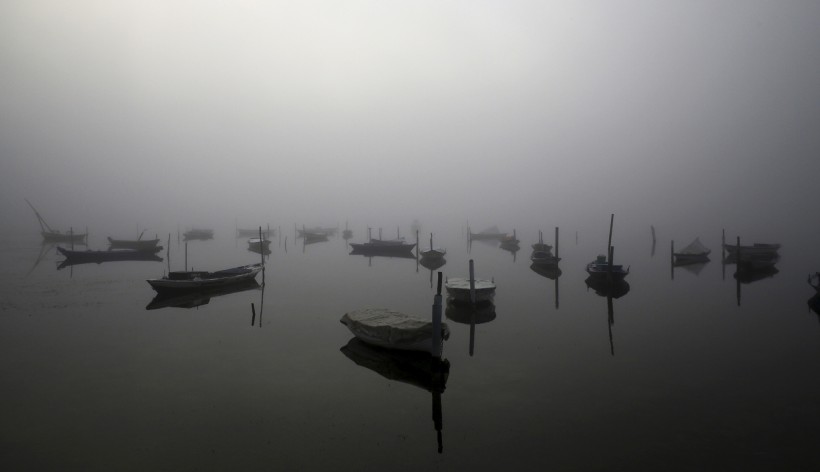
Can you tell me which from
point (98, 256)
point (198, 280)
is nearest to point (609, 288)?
point (198, 280)

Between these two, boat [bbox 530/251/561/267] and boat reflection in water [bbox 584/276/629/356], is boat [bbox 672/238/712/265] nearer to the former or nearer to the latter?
boat [bbox 530/251/561/267]

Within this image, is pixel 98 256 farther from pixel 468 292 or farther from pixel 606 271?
pixel 606 271

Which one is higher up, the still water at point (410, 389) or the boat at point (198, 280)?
the boat at point (198, 280)

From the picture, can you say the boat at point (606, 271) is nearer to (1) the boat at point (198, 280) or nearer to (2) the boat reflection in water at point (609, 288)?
(2) the boat reflection in water at point (609, 288)

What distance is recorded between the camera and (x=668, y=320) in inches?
863

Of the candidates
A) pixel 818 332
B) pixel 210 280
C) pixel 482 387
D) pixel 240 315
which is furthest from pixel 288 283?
pixel 818 332

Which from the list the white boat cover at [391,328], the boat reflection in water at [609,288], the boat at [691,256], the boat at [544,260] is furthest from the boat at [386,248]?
the white boat cover at [391,328]

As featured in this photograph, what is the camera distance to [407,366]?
14930 millimetres

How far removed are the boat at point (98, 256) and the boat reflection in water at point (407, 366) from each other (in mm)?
43144

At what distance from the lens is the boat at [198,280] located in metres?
26.3

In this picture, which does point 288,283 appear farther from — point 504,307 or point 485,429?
point 485,429

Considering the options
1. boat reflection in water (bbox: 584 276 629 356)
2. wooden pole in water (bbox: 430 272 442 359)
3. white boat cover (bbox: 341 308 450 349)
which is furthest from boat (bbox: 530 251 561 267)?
wooden pole in water (bbox: 430 272 442 359)

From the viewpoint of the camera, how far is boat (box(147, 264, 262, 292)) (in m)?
26.3

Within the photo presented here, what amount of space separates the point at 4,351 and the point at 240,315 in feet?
31.8
